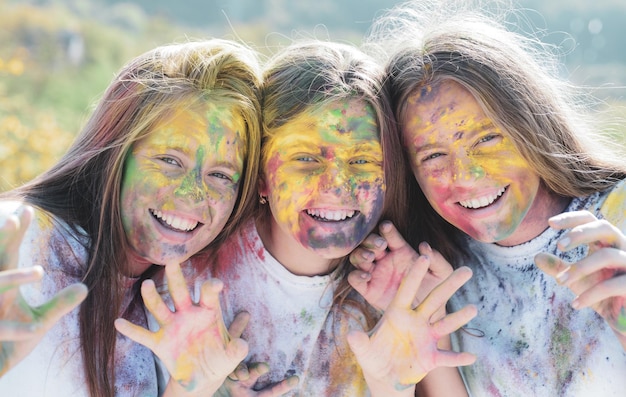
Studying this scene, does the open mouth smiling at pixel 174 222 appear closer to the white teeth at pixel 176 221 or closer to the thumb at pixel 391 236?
the white teeth at pixel 176 221

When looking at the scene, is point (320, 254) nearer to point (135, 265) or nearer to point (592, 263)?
point (135, 265)

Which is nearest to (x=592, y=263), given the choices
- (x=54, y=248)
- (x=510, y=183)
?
(x=510, y=183)

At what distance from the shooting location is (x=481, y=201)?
253 centimetres

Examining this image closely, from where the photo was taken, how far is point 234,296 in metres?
2.73

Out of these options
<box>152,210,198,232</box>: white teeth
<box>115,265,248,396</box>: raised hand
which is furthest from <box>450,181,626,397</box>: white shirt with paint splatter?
<box>152,210,198,232</box>: white teeth

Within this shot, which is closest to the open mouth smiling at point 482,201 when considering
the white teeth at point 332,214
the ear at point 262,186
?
the white teeth at point 332,214

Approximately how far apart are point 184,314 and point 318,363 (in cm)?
73

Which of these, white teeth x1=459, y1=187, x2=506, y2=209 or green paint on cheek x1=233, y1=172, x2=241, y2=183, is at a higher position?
green paint on cheek x1=233, y1=172, x2=241, y2=183

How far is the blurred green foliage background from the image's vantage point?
5223mm

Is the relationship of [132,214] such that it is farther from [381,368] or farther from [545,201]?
[545,201]

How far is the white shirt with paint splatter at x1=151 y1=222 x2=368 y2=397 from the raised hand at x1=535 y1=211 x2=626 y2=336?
962 mm

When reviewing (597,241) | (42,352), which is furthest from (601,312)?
(42,352)

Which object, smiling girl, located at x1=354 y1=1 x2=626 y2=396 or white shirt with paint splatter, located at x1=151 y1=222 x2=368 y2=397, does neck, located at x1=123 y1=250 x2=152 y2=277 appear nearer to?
white shirt with paint splatter, located at x1=151 y1=222 x2=368 y2=397

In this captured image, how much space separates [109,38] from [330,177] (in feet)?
22.3
